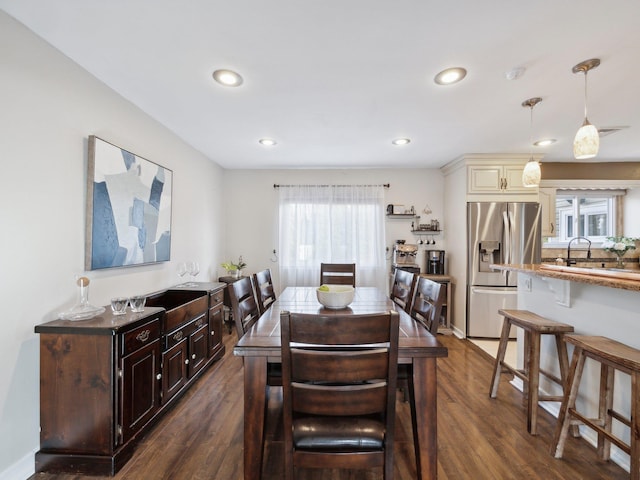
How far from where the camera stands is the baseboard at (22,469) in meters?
1.48

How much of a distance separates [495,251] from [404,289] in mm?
2050

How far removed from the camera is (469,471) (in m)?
1.64

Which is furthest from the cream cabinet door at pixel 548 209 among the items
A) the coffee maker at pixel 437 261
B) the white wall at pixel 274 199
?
the coffee maker at pixel 437 261

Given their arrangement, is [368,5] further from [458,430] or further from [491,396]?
[491,396]

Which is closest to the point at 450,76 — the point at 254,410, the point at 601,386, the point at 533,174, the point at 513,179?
the point at 533,174

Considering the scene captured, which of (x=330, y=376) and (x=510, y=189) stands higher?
(x=510, y=189)

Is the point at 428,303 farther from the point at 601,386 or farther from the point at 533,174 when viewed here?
the point at 533,174

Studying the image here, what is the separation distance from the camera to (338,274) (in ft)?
11.7

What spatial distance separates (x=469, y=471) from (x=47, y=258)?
2802 millimetres

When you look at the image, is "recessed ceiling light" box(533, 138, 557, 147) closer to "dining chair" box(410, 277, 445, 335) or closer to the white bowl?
"dining chair" box(410, 277, 445, 335)

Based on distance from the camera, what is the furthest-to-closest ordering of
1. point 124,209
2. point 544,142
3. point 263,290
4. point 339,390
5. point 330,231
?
point 330,231 → point 544,142 → point 263,290 → point 124,209 → point 339,390

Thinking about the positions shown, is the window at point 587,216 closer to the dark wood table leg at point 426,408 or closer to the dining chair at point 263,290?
the dark wood table leg at point 426,408

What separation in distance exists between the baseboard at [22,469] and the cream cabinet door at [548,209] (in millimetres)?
5850

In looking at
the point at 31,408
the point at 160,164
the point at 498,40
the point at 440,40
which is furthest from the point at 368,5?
the point at 31,408
